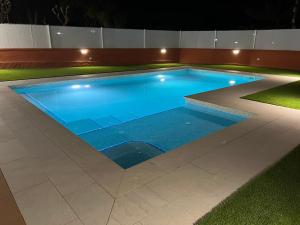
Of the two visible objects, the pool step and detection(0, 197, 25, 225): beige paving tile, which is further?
the pool step

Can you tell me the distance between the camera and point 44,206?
6.95ft

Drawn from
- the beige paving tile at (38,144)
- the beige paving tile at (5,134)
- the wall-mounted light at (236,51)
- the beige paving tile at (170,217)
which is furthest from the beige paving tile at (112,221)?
the wall-mounted light at (236,51)

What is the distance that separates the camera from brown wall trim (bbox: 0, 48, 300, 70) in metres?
10.9

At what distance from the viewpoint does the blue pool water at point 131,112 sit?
419 cm

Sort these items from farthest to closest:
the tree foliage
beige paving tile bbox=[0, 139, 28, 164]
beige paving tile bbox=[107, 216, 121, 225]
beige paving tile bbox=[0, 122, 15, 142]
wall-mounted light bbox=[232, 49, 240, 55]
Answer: the tree foliage < wall-mounted light bbox=[232, 49, 240, 55] < beige paving tile bbox=[0, 122, 15, 142] < beige paving tile bbox=[0, 139, 28, 164] < beige paving tile bbox=[107, 216, 121, 225]

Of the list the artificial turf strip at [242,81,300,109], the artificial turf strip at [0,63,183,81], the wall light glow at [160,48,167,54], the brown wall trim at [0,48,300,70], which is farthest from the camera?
the wall light glow at [160,48,167,54]

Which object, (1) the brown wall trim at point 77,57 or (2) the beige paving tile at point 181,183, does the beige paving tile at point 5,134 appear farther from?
(1) the brown wall trim at point 77,57

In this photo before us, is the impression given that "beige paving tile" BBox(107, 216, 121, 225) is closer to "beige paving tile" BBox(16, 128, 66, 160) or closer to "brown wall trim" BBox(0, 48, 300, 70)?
"beige paving tile" BBox(16, 128, 66, 160)

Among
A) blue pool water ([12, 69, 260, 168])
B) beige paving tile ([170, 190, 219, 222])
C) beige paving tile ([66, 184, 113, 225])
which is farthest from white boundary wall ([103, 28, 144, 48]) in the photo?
beige paving tile ([170, 190, 219, 222])

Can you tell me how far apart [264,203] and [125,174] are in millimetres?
1377

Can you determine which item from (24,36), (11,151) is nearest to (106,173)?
(11,151)

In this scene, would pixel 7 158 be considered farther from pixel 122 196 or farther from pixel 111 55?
pixel 111 55

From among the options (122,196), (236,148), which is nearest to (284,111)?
(236,148)

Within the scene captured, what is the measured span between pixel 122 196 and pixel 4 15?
58.9 ft
